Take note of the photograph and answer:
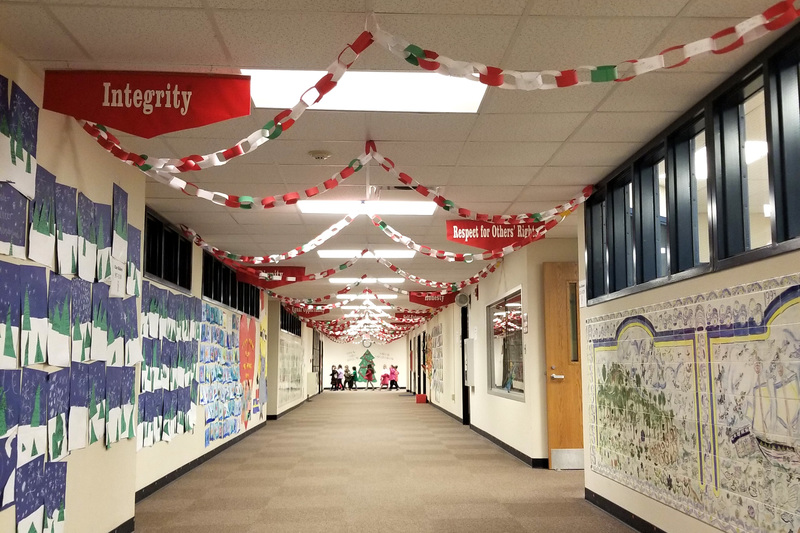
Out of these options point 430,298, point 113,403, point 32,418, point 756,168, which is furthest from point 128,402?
point 430,298

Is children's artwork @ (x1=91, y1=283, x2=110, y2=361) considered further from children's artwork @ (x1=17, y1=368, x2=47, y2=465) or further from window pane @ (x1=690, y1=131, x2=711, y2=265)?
window pane @ (x1=690, y1=131, x2=711, y2=265)

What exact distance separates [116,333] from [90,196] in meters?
1.07

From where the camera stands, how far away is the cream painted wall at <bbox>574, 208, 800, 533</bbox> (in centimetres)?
379

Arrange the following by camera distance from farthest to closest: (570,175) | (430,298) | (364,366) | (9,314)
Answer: (364,366), (430,298), (570,175), (9,314)

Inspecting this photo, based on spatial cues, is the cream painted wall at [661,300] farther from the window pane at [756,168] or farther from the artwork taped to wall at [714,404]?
the window pane at [756,168]

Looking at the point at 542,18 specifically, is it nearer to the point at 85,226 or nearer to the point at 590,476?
the point at 85,226

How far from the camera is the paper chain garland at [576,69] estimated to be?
9.48ft

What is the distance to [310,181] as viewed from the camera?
6.27 m

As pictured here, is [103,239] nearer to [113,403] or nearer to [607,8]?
[113,403]

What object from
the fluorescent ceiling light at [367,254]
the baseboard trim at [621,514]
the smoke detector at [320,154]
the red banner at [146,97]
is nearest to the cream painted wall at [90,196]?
the red banner at [146,97]

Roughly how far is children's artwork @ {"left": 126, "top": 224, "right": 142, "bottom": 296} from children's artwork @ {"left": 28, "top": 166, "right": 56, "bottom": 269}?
134 centimetres

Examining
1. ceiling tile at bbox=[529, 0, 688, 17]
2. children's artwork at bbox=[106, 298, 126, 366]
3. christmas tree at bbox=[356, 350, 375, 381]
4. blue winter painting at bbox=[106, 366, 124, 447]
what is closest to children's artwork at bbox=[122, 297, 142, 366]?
children's artwork at bbox=[106, 298, 126, 366]

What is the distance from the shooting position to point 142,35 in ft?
11.5

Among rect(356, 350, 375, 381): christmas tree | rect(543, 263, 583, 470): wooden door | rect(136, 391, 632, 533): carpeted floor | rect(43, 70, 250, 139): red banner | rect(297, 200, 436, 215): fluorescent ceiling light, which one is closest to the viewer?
rect(43, 70, 250, 139): red banner
